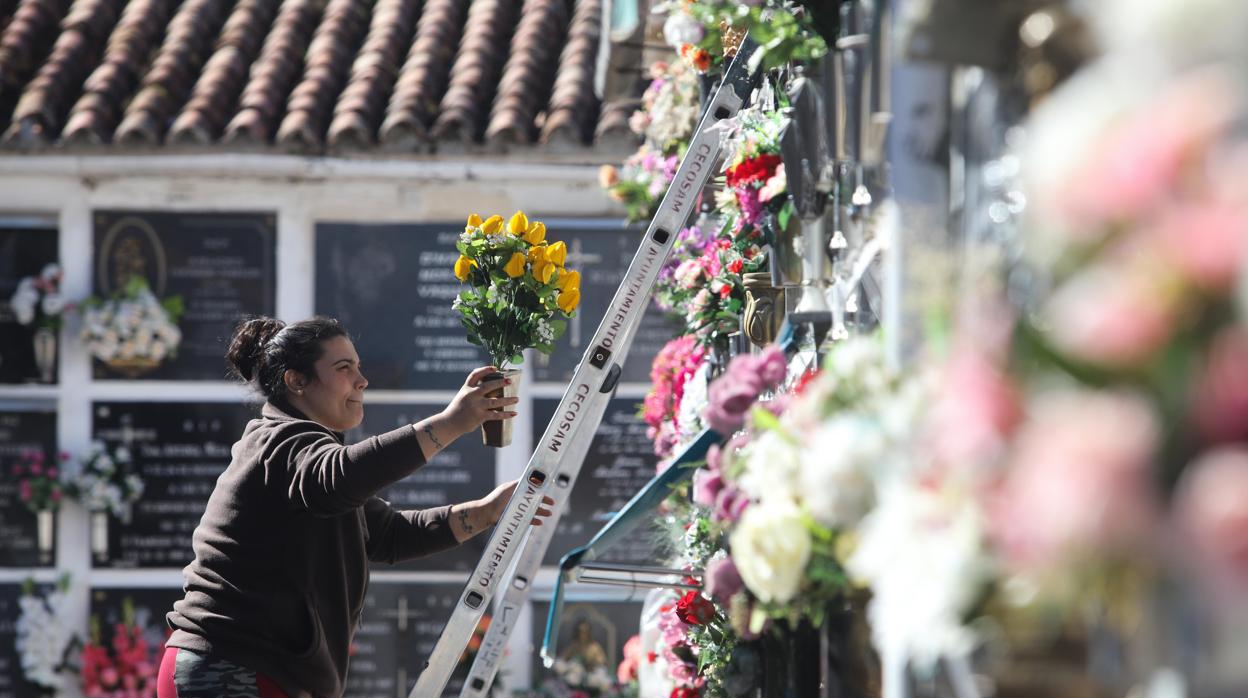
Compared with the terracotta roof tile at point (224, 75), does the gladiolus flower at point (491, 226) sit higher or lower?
lower

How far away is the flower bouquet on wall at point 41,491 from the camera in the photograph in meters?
7.47

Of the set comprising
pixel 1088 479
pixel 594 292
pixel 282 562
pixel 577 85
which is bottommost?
pixel 282 562

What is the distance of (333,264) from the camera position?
771 cm

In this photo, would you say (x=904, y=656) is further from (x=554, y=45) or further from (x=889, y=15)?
(x=554, y=45)

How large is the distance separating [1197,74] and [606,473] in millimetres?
6416

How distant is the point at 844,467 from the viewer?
75.6 inches

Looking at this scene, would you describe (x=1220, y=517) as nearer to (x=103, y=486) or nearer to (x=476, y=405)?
(x=476, y=405)

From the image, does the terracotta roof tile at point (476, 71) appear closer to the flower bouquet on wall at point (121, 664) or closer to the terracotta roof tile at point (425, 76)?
the terracotta roof tile at point (425, 76)

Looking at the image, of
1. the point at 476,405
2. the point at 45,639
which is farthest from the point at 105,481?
the point at 476,405

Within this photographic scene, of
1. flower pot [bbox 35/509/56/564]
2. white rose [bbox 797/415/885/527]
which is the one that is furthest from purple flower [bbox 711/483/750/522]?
flower pot [bbox 35/509/56/564]

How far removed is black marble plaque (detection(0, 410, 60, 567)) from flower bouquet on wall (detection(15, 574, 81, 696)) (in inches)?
6.4

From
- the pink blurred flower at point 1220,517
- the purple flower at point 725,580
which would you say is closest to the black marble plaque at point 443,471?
the purple flower at point 725,580

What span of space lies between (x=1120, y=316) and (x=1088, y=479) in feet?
0.48

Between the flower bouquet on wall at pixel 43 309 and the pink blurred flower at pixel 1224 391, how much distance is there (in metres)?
7.11
